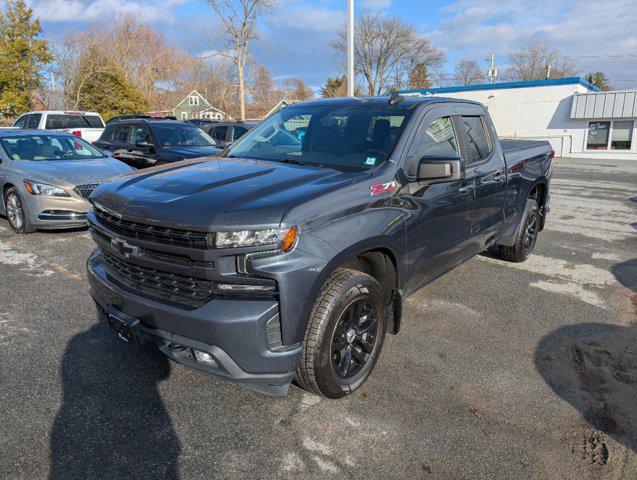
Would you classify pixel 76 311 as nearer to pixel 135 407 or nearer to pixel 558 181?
pixel 135 407

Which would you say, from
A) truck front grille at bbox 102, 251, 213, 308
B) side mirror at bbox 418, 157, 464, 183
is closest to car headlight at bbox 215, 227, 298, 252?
truck front grille at bbox 102, 251, 213, 308

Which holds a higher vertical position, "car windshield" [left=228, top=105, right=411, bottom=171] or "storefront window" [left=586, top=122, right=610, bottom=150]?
"car windshield" [left=228, top=105, right=411, bottom=171]

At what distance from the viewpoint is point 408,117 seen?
3.73m

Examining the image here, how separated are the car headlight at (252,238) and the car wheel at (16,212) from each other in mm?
5976

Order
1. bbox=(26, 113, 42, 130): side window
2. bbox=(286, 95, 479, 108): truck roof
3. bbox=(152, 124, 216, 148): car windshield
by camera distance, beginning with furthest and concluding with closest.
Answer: bbox=(26, 113, 42, 130): side window → bbox=(152, 124, 216, 148): car windshield → bbox=(286, 95, 479, 108): truck roof

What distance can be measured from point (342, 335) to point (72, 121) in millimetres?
15447

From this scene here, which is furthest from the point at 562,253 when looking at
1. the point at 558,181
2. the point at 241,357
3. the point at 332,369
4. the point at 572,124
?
the point at 572,124

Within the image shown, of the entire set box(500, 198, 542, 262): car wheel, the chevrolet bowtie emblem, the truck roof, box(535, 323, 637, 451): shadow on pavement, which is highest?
the truck roof

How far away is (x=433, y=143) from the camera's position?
3.91 metres

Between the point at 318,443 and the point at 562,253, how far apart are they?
5.46 meters

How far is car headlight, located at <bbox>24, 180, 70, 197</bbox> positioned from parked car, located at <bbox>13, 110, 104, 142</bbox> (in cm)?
837

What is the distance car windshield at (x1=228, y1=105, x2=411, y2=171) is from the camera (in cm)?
360

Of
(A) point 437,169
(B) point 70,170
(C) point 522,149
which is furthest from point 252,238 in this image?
(B) point 70,170

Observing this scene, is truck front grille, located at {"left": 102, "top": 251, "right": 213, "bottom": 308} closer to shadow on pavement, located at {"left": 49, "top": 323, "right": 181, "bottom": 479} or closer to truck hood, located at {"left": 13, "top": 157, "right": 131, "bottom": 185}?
shadow on pavement, located at {"left": 49, "top": 323, "right": 181, "bottom": 479}
